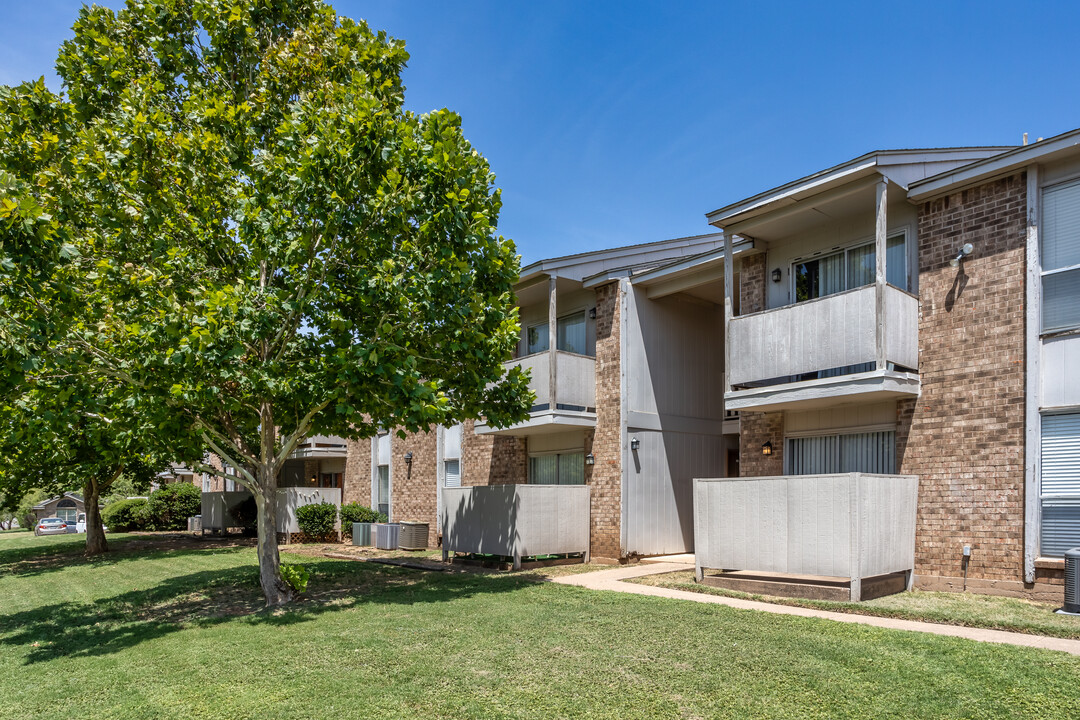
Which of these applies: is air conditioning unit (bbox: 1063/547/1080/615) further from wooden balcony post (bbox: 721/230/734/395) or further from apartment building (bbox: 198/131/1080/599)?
wooden balcony post (bbox: 721/230/734/395)

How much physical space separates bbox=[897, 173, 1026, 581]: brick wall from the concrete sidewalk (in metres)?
2.24

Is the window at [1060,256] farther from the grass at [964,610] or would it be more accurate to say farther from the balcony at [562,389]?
the balcony at [562,389]

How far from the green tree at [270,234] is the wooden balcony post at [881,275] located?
497cm

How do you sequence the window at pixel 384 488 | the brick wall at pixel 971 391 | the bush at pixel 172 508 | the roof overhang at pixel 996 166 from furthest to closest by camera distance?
the bush at pixel 172 508
the window at pixel 384 488
the brick wall at pixel 971 391
the roof overhang at pixel 996 166

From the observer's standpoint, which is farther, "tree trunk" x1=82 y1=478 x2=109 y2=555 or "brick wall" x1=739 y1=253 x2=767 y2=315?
"tree trunk" x1=82 y1=478 x2=109 y2=555

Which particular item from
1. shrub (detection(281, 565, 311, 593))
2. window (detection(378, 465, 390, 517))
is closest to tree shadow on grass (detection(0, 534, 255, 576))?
window (detection(378, 465, 390, 517))

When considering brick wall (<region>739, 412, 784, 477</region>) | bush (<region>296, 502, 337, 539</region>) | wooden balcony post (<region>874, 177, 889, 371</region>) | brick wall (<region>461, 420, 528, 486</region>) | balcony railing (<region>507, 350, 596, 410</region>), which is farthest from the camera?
bush (<region>296, 502, 337, 539</region>)

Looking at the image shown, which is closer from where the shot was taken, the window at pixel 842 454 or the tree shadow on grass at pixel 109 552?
the window at pixel 842 454

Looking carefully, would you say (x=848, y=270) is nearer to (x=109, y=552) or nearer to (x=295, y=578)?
(x=295, y=578)

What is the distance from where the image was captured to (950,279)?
10.7 meters

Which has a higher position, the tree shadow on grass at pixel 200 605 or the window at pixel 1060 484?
the window at pixel 1060 484

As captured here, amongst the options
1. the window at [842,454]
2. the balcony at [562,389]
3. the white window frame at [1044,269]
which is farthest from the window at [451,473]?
the white window frame at [1044,269]

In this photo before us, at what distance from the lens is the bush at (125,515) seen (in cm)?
3167

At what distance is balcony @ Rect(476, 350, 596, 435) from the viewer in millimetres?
15188
